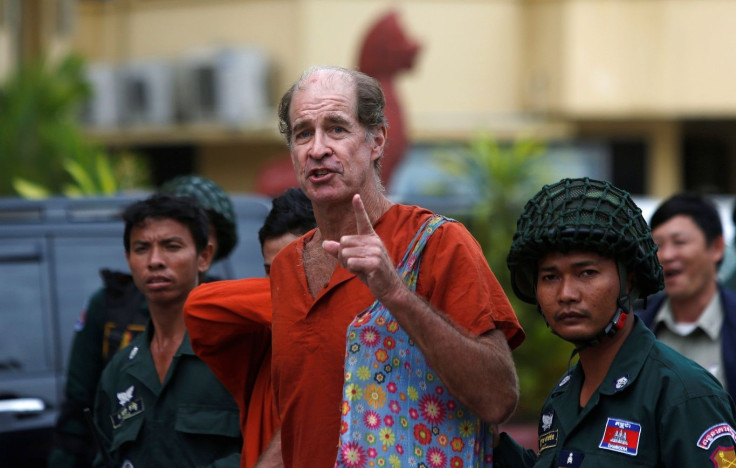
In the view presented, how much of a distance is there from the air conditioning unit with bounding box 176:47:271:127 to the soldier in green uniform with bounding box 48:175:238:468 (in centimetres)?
1102

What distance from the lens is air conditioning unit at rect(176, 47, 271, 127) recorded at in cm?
1567

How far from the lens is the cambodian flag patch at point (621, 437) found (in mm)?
2862

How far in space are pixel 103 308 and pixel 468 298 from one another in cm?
225

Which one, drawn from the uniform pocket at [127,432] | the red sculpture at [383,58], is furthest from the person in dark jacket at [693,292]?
the red sculpture at [383,58]

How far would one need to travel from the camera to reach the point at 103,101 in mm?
16875

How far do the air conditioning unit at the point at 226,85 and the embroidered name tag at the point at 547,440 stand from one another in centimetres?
1283

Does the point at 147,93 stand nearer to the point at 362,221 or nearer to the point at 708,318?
the point at 708,318

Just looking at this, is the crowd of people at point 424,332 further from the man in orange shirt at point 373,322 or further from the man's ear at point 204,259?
the man's ear at point 204,259

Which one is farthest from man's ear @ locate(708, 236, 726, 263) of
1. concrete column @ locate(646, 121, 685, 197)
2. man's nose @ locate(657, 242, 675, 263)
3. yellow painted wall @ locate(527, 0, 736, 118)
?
concrete column @ locate(646, 121, 685, 197)

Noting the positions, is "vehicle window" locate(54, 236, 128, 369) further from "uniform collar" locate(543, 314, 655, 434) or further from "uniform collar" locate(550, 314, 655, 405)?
"uniform collar" locate(550, 314, 655, 405)

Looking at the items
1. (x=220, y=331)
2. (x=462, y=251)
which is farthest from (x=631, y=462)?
(x=220, y=331)

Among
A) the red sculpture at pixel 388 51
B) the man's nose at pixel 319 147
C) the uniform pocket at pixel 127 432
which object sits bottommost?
the uniform pocket at pixel 127 432

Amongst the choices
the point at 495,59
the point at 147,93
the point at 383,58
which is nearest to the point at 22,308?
the point at 383,58

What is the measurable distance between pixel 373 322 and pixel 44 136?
8070mm
